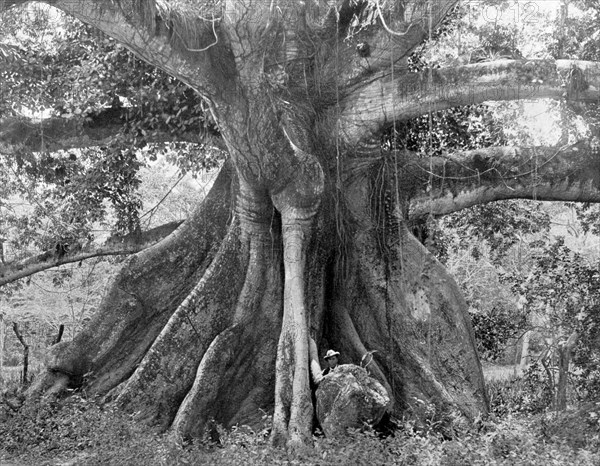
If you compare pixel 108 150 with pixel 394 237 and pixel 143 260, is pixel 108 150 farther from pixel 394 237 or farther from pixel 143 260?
pixel 394 237

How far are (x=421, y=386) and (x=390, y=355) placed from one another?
584 mm

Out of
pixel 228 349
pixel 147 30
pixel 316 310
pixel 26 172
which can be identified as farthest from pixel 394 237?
pixel 26 172

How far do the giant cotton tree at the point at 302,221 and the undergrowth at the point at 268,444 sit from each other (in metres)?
0.69

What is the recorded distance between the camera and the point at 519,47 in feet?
44.9

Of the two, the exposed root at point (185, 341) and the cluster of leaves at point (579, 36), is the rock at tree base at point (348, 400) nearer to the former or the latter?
the exposed root at point (185, 341)

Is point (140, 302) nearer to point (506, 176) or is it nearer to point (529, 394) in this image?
point (506, 176)

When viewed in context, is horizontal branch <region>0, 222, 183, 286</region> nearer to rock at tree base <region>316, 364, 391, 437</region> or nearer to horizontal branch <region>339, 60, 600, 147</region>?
horizontal branch <region>339, 60, 600, 147</region>

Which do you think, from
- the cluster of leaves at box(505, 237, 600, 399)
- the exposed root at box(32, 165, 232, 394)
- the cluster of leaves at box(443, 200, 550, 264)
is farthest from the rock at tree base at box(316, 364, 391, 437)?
the cluster of leaves at box(443, 200, 550, 264)

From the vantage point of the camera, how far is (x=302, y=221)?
991 centimetres

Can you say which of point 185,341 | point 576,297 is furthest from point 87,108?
point 576,297

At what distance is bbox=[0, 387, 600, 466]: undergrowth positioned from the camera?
7047mm

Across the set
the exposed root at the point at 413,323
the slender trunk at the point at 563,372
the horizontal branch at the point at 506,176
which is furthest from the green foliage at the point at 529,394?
the horizontal branch at the point at 506,176

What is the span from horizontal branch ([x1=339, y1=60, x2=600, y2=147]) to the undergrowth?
3563 millimetres

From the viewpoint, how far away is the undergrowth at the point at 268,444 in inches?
277
